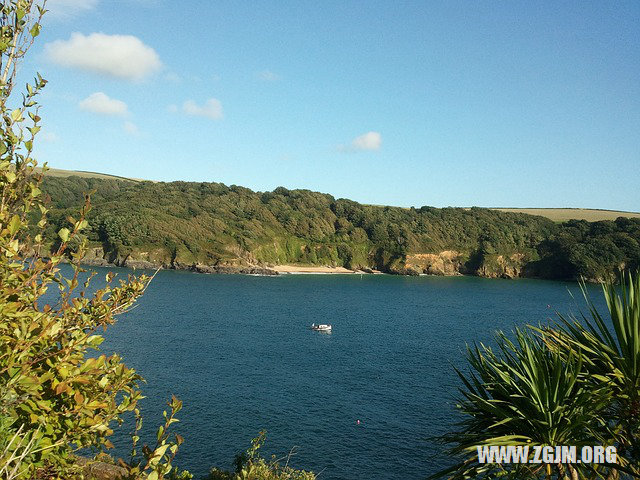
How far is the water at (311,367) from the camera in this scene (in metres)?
33.1

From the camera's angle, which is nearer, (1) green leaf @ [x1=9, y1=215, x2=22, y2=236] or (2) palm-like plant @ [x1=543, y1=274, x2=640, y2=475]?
(1) green leaf @ [x1=9, y1=215, x2=22, y2=236]

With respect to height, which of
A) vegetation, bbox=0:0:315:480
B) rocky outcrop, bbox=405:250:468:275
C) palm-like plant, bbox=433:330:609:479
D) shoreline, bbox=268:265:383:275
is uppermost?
vegetation, bbox=0:0:315:480

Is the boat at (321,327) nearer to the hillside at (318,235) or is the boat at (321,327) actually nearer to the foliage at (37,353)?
the foliage at (37,353)

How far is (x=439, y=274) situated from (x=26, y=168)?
542 ft

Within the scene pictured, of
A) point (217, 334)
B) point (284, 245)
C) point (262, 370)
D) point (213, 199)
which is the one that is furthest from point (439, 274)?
Result: point (262, 370)

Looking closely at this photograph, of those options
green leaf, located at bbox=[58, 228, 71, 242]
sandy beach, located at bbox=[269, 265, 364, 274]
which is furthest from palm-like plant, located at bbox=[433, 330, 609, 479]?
sandy beach, located at bbox=[269, 265, 364, 274]

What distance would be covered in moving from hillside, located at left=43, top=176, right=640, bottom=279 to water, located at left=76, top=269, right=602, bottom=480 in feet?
122

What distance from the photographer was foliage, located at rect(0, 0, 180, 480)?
12.1 ft

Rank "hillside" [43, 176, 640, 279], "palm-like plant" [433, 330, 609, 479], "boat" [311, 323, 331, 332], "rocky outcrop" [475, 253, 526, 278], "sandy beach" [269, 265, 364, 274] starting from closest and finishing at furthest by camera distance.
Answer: "palm-like plant" [433, 330, 609, 479] → "boat" [311, 323, 331, 332] → "hillside" [43, 176, 640, 279] → "sandy beach" [269, 265, 364, 274] → "rocky outcrop" [475, 253, 526, 278]

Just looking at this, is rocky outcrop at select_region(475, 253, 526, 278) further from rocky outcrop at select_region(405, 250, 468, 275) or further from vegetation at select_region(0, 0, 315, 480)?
vegetation at select_region(0, 0, 315, 480)

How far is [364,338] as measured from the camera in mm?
67562

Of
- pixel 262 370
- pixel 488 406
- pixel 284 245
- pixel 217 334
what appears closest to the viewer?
pixel 488 406

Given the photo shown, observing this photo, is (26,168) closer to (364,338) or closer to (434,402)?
(434,402)

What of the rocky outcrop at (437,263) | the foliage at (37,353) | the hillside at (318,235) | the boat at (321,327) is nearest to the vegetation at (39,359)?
the foliage at (37,353)
